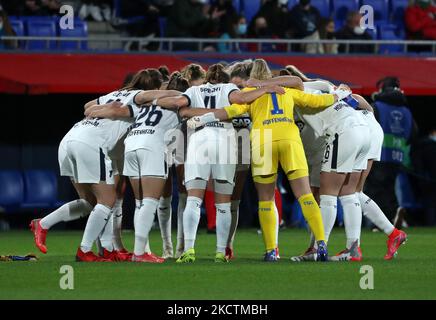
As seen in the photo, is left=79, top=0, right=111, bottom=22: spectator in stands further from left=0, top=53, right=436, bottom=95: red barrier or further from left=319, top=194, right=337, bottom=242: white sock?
left=319, top=194, right=337, bottom=242: white sock

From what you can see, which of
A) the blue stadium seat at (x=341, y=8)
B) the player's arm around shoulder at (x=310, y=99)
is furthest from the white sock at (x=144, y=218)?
the blue stadium seat at (x=341, y=8)

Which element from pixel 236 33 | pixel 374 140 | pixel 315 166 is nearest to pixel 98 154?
pixel 315 166

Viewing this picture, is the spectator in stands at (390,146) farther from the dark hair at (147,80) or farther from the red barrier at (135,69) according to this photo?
the dark hair at (147,80)

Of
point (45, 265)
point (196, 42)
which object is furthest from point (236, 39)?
point (45, 265)

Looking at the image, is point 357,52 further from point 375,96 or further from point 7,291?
point 7,291

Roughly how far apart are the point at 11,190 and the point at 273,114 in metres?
8.51

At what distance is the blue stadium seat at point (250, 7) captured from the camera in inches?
842

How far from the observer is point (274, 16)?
20.4 m

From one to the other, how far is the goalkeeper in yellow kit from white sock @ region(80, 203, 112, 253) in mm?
1187

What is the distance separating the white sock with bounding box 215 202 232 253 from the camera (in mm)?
12070

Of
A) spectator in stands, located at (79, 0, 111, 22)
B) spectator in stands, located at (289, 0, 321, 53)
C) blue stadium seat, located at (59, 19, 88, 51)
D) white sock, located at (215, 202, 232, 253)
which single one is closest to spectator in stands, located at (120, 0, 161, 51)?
spectator in stands, located at (79, 0, 111, 22)

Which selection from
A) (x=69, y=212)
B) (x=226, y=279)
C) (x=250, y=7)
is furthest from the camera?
(x=250, y=7)

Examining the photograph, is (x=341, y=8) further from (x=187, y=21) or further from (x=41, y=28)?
(x=41, y=28)
